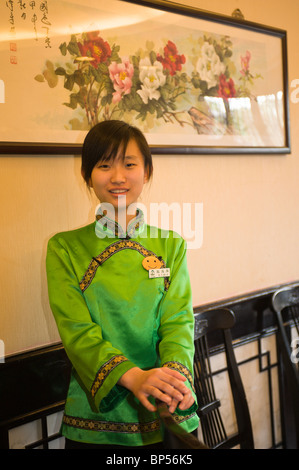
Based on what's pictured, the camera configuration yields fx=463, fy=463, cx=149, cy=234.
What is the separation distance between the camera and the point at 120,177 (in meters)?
1.22

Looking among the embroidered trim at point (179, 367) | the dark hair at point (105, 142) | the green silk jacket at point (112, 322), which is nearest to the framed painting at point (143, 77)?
the dark hair at point (105, 142)

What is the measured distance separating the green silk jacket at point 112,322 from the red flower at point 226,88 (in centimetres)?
97

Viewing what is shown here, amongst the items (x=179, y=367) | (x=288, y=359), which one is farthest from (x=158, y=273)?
(x=288, y=359)

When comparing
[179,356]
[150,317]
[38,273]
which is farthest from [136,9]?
[179,356]

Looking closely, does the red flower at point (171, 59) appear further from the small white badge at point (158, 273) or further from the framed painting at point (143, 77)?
the small white badge at point (158, 273)

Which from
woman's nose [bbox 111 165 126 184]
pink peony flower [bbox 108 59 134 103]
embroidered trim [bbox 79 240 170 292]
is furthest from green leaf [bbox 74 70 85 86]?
embroidered trim [bbox 79 240 170 292]

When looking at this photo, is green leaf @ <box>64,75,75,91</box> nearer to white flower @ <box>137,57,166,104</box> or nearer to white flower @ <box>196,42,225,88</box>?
white flower @ <box>137,57,166,104</box>

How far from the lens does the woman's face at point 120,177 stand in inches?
48.4

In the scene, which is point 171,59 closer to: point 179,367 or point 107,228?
point 107,228

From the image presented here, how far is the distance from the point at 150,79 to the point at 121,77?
0.44 feet

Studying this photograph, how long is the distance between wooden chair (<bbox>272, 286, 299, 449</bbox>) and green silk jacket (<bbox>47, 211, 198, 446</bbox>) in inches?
34.9

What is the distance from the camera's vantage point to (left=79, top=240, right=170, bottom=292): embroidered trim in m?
1.23

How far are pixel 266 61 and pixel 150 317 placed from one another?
1.48 m

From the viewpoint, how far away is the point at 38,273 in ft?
4.94
